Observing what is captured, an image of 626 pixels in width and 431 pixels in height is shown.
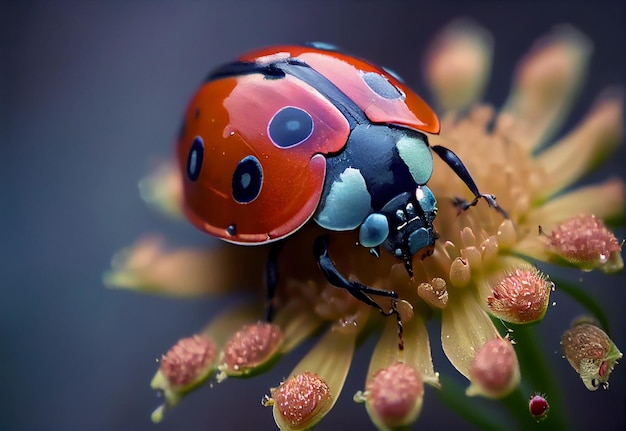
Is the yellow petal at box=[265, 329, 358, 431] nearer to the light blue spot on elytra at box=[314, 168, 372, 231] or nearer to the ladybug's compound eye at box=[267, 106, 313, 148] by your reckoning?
the light blue spot on elytra at box=[314, 168, 372, 231]

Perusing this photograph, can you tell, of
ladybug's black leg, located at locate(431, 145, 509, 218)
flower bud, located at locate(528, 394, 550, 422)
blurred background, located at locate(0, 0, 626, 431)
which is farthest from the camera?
blurred background, located at locate(0, 0, 626, 431)

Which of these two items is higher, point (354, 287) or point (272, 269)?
point (354, 287)

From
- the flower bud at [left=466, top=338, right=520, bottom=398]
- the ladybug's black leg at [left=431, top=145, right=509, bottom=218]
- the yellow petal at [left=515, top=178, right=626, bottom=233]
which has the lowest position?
the flower bud at [left=466, top=338, right=520, bottom=398]

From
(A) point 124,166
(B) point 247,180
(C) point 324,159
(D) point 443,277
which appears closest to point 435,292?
(D) point 443,277

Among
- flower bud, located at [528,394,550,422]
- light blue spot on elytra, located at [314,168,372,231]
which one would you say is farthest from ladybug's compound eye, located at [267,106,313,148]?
flower bud, located at [528,394,550,422]

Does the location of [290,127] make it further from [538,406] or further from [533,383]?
[533,383]

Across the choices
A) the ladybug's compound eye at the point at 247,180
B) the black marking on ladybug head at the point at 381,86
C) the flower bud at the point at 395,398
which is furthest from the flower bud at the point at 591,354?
the ladybug's compound eye at the point at 247,180
